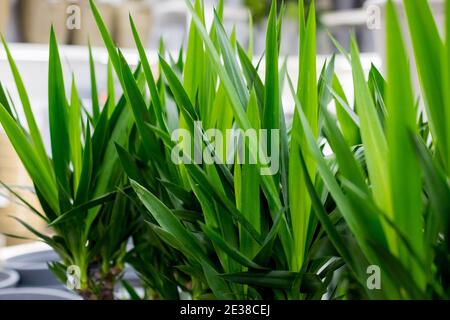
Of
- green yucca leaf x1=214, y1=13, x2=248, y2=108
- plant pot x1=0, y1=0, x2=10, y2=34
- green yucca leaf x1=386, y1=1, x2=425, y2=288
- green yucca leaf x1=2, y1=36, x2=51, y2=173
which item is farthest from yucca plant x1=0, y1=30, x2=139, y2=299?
plant pot x1=0, y1=0, x2=10, y2=34

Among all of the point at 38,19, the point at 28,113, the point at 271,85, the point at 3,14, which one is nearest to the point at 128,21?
the point at 38,19

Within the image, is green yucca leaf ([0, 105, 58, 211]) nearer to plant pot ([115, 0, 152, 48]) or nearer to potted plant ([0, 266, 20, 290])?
potted plant ([0, 266, 20, 290])

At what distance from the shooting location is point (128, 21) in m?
1.69

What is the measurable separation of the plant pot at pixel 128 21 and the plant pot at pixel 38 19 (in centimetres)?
17

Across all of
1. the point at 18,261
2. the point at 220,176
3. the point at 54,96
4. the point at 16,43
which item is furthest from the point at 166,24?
the point at 220,176

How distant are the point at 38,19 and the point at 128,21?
0.89ft

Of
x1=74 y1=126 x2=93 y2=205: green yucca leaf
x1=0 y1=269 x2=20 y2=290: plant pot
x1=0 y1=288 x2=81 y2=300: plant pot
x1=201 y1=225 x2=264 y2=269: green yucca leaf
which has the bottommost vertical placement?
x1=0 y1=269 x2=20 y2=290: plant pot

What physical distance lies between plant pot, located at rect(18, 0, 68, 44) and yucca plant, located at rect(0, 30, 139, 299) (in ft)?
3.89

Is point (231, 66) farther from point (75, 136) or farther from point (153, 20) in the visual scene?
point (153, 20)

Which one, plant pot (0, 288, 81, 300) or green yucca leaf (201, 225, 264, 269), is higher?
green yucca leaf (201, 225, 264, 269)

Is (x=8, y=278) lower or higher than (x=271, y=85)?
lower

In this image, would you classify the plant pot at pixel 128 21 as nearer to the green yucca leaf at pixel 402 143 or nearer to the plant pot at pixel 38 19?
the plant pot at pixel 38 19

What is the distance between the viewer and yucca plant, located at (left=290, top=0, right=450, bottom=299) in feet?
0.80
